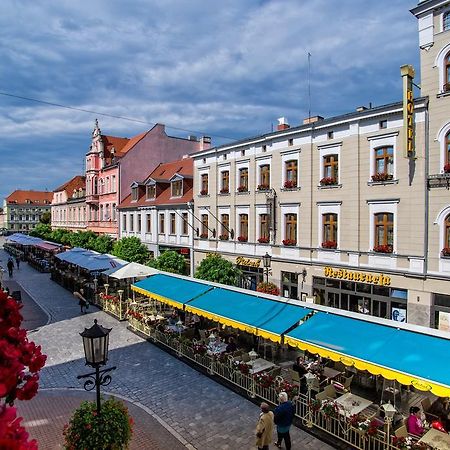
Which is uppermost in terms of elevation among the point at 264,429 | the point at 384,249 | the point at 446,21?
the point at 446,21

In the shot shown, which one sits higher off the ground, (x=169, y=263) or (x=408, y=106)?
(x=408, y=106)

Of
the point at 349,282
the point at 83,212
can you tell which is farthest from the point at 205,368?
the point at 83,212

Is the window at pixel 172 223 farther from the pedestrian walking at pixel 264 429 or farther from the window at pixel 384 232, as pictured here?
the pedestrian walking at pixel 264 429

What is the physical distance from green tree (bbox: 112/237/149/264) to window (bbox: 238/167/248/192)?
11.2 meters

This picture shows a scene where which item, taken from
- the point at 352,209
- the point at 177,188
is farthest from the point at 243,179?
the point at 177,188

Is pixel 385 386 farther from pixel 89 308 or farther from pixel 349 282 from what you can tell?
pixel 89 308

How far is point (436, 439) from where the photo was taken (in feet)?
28.2

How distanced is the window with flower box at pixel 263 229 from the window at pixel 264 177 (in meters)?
1.91

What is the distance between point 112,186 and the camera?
4462 cm

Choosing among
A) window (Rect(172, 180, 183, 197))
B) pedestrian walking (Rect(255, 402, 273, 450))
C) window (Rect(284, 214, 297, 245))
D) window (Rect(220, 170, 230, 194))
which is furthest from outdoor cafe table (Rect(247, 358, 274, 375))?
window (Rect(172, 180, 183, 197))

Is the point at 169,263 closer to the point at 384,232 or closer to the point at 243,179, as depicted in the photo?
the point at 243,179

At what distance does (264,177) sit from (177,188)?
11.2m

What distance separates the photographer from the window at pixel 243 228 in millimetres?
26147

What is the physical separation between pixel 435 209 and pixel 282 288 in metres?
10.1
